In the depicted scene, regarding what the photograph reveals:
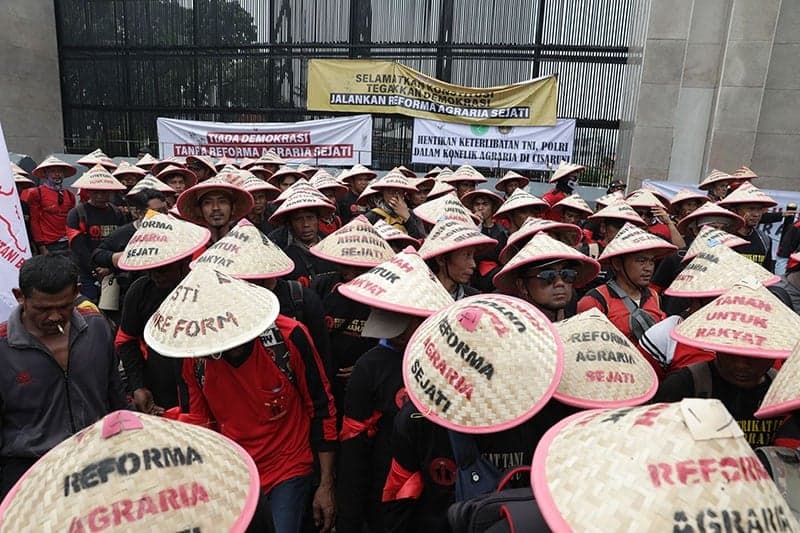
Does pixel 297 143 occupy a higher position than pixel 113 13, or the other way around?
pixel 113 13

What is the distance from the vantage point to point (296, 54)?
48.1 ft

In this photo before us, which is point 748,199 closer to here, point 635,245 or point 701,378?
point 635,245

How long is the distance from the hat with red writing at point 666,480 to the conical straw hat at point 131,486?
27.1 inches

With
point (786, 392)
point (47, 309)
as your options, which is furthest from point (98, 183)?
point (786, 392)

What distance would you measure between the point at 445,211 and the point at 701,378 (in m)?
2.88

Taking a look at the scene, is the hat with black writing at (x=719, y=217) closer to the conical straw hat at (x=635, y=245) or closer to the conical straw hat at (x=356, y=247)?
the conical straw hat at (x=635, y=245)

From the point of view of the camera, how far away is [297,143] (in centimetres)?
1437

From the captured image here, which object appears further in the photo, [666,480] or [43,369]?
[43,369]

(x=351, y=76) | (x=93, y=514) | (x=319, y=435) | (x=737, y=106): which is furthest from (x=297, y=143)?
(x=93, y=514)

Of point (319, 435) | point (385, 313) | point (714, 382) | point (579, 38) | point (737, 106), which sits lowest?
point (319, 435)

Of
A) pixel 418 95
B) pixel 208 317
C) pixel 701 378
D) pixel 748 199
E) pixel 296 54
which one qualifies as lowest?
pixel 701 378

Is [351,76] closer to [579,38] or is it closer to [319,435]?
[579,38]

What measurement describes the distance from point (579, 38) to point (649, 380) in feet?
43.3

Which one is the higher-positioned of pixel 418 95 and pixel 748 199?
pixel 418 95
